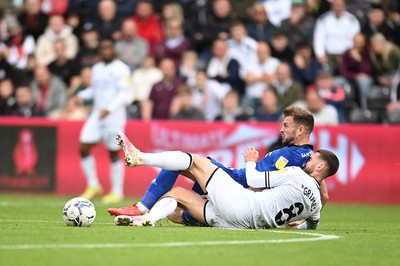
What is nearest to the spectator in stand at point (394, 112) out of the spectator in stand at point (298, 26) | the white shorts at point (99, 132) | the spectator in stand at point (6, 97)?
the spectator in stand at point (298, 26)

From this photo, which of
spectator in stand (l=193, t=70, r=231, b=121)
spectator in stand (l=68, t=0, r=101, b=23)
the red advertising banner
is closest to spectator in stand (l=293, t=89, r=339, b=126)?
the red advertising banner

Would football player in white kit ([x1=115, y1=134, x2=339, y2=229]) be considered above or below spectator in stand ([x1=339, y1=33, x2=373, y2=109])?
below

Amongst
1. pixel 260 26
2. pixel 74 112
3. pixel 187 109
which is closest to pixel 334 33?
pixel 260 26

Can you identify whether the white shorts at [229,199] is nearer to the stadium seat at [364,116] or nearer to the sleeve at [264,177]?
the sleeve at [264,177]

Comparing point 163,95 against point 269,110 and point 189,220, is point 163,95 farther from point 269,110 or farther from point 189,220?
point 189,220

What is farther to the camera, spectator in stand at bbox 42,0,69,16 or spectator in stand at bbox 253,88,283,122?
spectator in stand at bbox 42,0,69,16

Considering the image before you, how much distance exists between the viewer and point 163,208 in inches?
441

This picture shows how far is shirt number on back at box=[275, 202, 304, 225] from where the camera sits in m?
11.0

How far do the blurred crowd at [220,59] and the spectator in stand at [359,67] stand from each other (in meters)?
0.02

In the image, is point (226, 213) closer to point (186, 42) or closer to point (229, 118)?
point (229, 118)

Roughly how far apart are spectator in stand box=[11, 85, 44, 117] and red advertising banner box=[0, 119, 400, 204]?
1.49 meters

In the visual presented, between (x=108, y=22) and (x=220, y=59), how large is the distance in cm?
316

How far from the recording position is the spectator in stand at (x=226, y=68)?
22.4 m

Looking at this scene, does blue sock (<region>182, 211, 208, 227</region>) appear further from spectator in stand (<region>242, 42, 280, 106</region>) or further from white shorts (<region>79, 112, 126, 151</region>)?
spectator in stand (<region>242, 42, 280, 106</region>)
